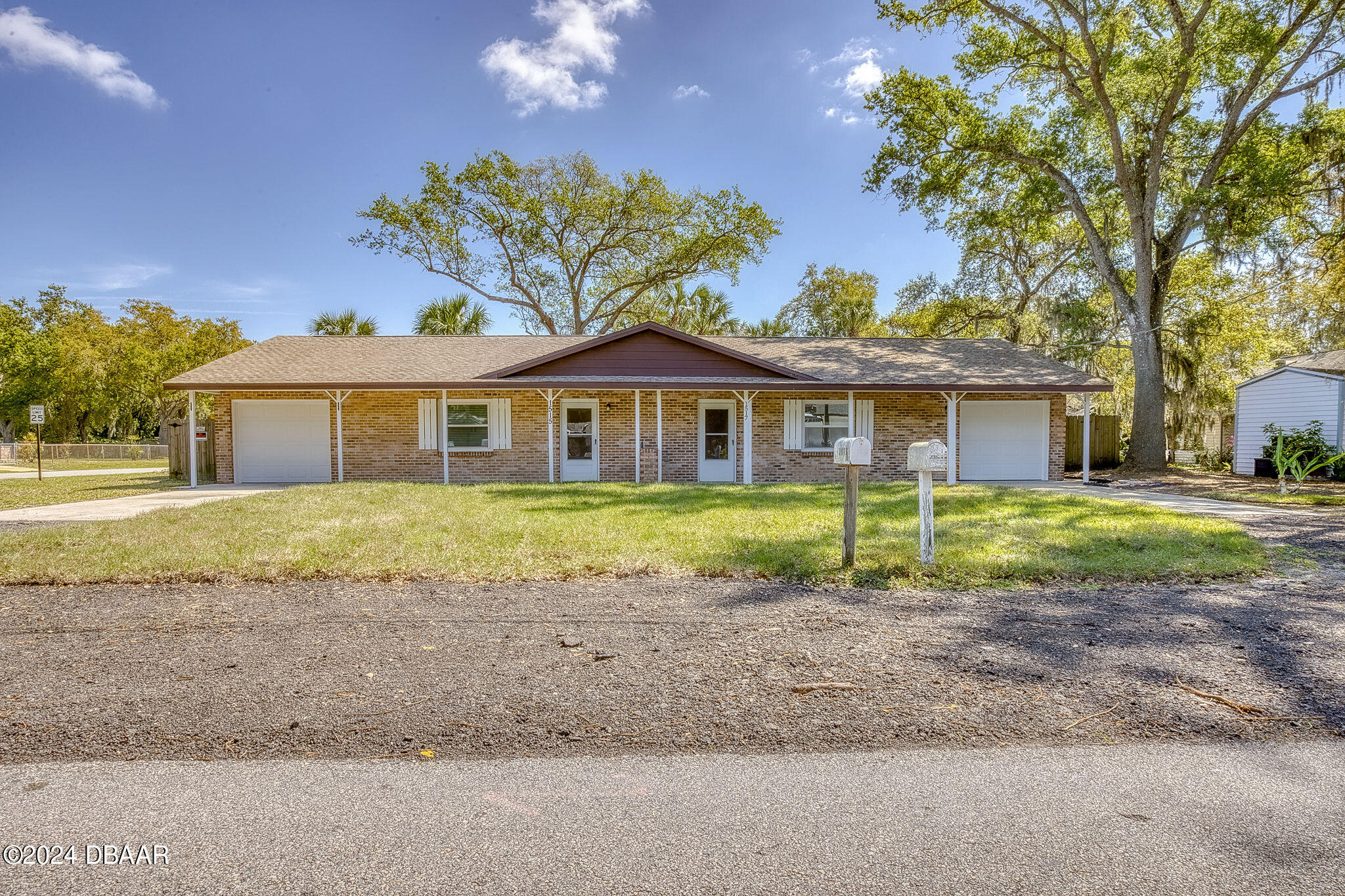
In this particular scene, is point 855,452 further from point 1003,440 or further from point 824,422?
point 1003,440

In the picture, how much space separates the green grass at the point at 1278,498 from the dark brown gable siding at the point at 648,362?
28.0 feet

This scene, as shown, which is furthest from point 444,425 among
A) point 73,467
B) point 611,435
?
point 73,467

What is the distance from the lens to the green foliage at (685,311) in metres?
28.0

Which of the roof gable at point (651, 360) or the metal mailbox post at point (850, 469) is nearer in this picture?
the metal mailbox post at point (850, 469)

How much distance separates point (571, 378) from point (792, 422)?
514 centimetres

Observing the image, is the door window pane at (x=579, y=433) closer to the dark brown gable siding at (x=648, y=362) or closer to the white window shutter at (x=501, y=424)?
the dark brown gable siding at (x=648, y=362)

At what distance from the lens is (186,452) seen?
1641 cm

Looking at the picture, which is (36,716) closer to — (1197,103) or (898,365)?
(898,365)

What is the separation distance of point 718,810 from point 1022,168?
22.7 meters

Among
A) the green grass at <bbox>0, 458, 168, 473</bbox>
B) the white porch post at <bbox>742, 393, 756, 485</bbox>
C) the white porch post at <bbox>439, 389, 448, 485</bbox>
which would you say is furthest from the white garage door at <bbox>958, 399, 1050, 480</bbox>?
Result: the green grass at <bbox>0, 458, 168, 473</bbox>

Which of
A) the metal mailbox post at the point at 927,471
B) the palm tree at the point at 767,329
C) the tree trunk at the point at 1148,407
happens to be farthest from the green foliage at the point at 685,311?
the metal mailbox post at the point at 927,471

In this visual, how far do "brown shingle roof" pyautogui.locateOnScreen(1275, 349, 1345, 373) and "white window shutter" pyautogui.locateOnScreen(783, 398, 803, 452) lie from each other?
529 inches

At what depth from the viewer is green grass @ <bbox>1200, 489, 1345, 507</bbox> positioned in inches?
439

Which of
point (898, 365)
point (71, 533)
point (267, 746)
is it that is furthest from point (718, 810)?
point (898, 365)
